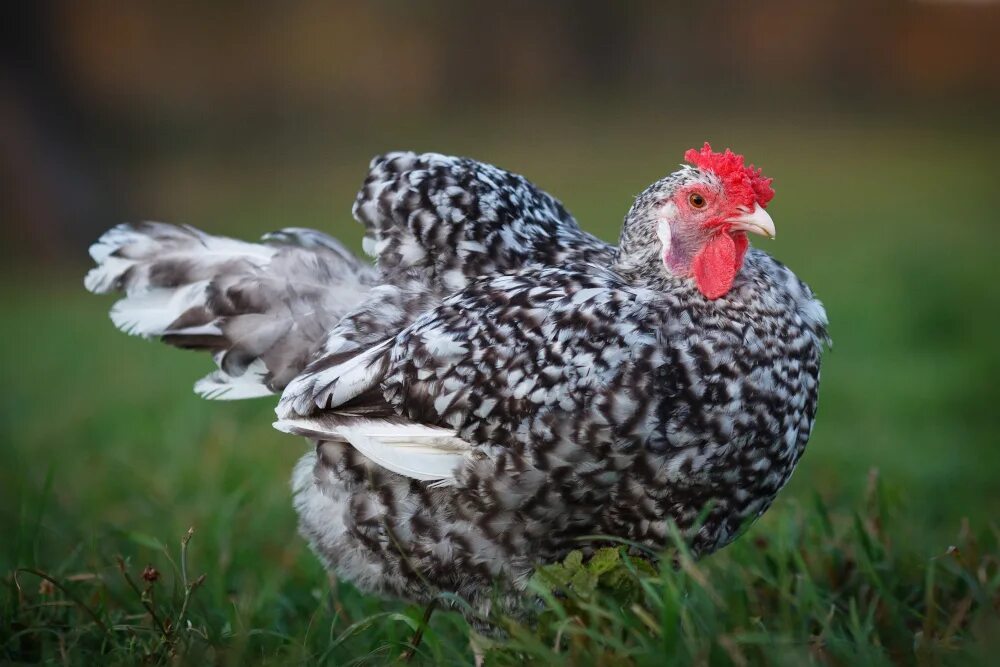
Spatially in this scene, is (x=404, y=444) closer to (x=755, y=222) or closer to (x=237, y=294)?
(x=237, y=294)

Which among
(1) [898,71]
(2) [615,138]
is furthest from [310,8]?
(1) [898,71]

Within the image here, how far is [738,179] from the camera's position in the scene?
238 cm

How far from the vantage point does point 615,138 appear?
36.0 ft

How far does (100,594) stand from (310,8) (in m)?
10.6

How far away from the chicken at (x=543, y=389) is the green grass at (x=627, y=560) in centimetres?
19

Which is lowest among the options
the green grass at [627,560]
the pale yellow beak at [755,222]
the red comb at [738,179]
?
the green grass at [627,560]

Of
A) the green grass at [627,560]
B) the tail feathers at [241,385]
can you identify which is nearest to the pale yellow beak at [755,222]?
the green grass at [627,560]

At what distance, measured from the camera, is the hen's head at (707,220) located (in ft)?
7.70

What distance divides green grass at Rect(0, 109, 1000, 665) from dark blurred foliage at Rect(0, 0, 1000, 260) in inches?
35.3

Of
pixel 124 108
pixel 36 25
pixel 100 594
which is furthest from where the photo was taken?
pixel 124 108

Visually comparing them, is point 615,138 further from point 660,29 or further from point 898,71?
point 898,71

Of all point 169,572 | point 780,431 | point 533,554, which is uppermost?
point 780,431

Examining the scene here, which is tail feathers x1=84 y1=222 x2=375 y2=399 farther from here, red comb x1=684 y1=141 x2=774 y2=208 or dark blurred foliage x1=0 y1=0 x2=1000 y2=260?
dark blurred foliage x1=0 y1=0 x2=1000 y2=260

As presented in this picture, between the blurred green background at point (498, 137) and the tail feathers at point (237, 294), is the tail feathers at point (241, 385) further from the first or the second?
the blurred green background at point (498, 137)
